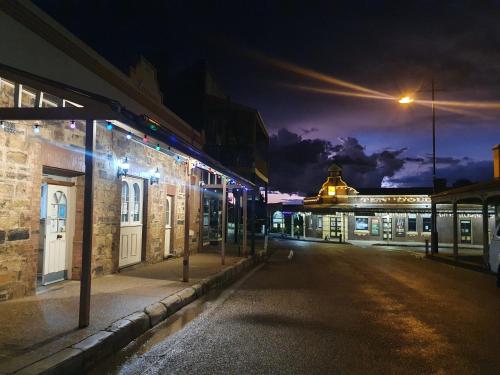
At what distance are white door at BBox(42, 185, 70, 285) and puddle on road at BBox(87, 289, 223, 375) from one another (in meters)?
2.95

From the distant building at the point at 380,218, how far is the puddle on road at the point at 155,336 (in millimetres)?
30911

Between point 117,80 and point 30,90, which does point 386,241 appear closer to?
point 117,80

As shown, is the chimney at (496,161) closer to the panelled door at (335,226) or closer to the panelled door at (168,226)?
the panelled door at (335,226)

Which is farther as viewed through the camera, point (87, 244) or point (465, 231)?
point (465, 231)

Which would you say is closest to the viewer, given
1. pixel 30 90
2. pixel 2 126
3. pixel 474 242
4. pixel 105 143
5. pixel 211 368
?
pixel 211 368

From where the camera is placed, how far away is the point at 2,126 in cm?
748

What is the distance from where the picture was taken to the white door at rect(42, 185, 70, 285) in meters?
9.29

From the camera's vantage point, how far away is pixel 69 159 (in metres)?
9.31

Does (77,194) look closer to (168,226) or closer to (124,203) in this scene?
(124,203)

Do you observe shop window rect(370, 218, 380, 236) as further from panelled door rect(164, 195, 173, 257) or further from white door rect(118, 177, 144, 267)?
white door rect(118, 177, 144, 267)

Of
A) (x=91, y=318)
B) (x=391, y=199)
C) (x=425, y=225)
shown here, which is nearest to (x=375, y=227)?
(x=391, y=199)

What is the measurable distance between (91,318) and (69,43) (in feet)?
17.4

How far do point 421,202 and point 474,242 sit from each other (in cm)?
536

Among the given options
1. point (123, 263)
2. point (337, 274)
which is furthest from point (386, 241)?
point (123, 263)
